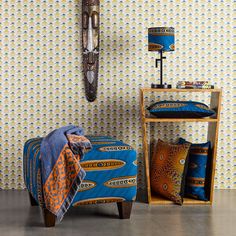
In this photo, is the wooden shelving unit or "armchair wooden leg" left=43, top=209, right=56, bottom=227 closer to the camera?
"armchair wooden leg" left=43, top=209, right=56, bottom=227

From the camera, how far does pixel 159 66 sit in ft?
18.1

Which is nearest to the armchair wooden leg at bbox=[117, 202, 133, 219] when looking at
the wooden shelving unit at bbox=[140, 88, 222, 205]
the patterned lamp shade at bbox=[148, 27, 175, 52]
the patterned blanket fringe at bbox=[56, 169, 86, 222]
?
the patterned blanket fringe at bbox=[56, 169, 86, 222]

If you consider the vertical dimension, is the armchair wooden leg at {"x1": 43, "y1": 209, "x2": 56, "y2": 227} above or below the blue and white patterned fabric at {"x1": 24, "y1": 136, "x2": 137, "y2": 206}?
below

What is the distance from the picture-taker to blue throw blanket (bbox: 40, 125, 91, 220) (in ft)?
13.0

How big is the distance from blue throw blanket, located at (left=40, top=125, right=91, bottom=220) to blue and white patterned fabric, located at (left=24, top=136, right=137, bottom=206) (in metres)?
0.14

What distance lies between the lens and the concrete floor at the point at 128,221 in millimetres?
3947

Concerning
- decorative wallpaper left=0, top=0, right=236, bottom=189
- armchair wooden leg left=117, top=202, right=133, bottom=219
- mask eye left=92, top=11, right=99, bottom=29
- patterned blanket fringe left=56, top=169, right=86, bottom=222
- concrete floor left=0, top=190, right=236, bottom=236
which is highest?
mask eye left=92, top=11, right=99, bottom=29

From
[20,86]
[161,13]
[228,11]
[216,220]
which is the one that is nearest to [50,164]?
[216,220]

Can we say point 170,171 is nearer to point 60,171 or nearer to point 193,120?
point 193,120

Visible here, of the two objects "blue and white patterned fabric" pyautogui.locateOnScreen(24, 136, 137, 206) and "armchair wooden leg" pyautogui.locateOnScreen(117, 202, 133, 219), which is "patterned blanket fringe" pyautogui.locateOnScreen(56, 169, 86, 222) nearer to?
"blue and white patterned fabric" pyautogui.locateOnScreen(24, 136, 137, 206)

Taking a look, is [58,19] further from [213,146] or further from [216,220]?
[216,220]

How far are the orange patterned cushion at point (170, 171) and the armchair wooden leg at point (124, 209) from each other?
2.16ft

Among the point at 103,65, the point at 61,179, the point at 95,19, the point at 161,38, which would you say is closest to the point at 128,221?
the point at 61,179

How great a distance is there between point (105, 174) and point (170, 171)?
33.7 inches
